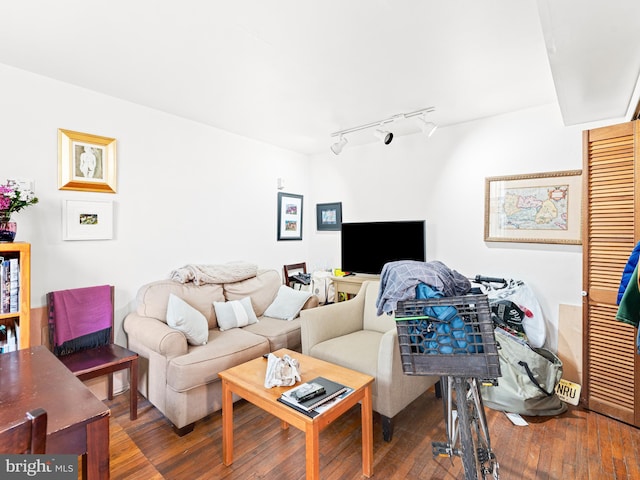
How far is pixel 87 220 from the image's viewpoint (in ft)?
8.23

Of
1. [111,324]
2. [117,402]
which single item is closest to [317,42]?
[111,324]

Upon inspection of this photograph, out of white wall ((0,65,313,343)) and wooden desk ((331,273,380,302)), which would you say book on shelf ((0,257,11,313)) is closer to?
white wall ((0,65,313,343))

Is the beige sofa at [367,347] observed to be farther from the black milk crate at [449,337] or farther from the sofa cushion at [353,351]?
the black milk crate at [449,337]

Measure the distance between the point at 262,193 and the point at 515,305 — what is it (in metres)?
2.88

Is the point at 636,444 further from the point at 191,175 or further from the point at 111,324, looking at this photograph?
the point at 191,175

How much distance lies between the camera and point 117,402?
2.54 meters

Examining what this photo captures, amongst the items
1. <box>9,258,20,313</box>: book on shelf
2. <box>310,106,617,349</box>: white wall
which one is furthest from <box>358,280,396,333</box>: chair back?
<box>9,258,20,313</box>: book on shelf

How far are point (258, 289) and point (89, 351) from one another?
4.91 feet

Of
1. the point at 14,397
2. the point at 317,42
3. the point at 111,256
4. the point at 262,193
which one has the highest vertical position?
the point at 317,42

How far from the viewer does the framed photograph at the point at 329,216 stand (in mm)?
4238

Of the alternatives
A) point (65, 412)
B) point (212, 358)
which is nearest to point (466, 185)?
point (212, 358)

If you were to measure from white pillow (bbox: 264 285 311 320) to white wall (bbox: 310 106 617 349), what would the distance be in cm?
106

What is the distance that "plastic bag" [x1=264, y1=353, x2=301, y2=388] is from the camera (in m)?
1.80

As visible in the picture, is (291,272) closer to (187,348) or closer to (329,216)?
(329,216)
